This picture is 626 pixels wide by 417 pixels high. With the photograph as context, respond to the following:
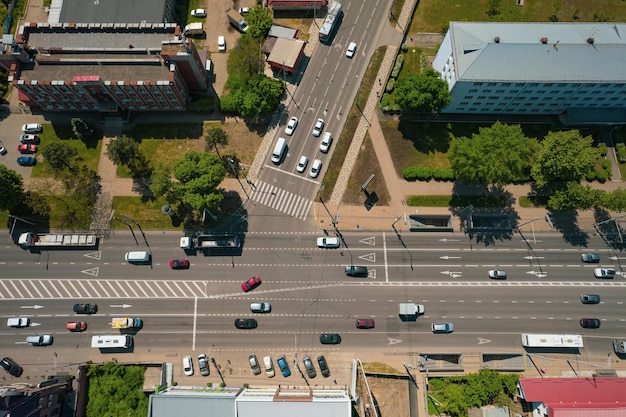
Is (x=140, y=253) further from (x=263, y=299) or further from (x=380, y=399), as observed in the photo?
(x=380, y=399)

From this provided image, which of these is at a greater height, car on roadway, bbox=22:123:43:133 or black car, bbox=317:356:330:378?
car on roadway, bbox=22:123:43:133

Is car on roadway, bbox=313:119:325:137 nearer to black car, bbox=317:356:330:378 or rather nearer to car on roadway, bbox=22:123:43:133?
black car, bbox=317:356:330:378

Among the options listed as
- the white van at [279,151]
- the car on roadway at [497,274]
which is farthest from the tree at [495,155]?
the white van at [279,151]

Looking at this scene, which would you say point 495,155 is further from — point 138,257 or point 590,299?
point 138,257

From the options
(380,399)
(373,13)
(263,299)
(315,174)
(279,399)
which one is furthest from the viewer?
(373,13)

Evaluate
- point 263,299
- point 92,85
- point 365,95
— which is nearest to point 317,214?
point 263,299

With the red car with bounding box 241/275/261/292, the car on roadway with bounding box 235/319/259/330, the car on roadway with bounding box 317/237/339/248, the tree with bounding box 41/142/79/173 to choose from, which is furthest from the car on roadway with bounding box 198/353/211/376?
the tree with bounding box 41/142/79/173

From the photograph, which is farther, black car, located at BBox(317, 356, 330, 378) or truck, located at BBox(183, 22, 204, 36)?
truck, located at BBox(183, 22, 204, 36)
